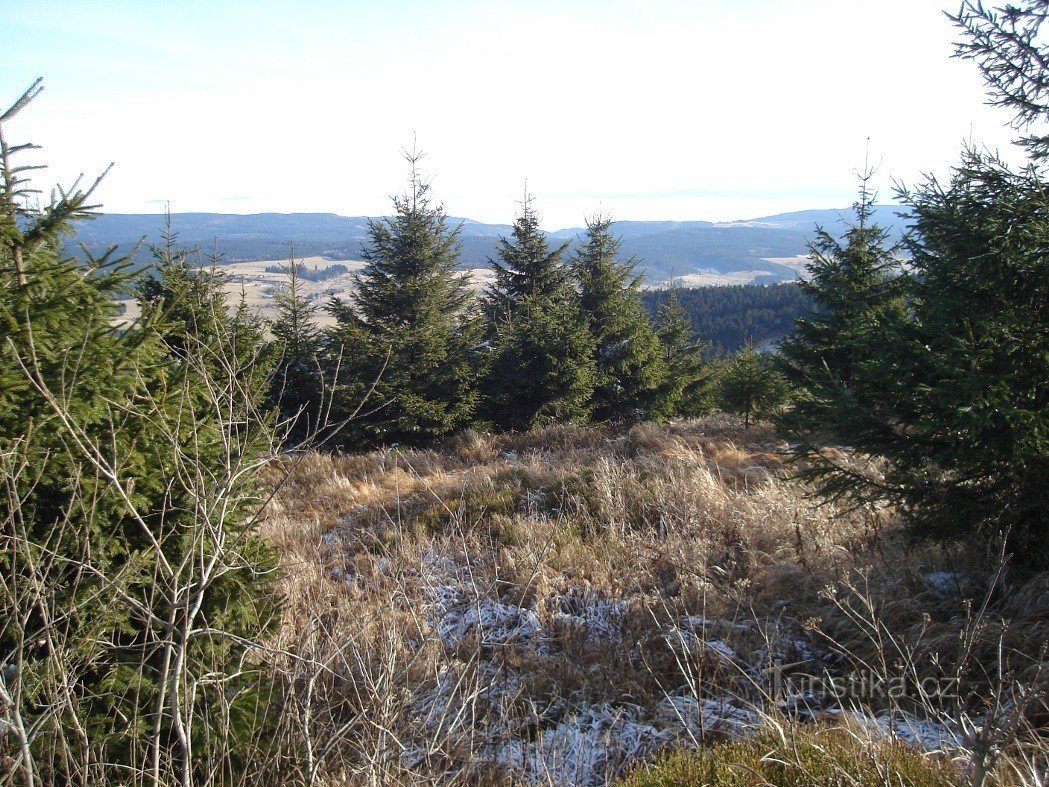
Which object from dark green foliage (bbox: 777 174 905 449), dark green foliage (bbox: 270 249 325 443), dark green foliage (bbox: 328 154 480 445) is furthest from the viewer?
dark green foliage (bbox: 270 249 325 443)

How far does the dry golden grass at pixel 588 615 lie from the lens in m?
2.65

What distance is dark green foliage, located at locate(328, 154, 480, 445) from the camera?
13438 millimetres

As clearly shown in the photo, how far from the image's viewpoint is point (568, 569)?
4828 millimetres

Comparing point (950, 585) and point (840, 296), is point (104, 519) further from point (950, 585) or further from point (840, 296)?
point (840, 296)

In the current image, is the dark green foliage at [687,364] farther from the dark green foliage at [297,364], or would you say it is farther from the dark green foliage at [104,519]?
the dark green foliage at [104,519]

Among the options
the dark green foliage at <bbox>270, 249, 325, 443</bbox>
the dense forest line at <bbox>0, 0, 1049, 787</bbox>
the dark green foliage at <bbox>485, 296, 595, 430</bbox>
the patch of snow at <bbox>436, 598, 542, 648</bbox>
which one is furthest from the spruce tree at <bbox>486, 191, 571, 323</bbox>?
the patch of snow at <bbox>436, 598, 542, 648</bbox>

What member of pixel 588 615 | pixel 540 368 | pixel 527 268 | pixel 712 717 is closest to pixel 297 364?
pixel 540 368

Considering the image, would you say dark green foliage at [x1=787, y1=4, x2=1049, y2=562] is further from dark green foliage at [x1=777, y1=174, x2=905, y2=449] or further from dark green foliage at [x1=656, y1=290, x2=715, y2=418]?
dark green foliage at [x1=656, y1=290, x2=715, y2=418]

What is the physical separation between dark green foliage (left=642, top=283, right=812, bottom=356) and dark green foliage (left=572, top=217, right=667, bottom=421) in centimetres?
6130

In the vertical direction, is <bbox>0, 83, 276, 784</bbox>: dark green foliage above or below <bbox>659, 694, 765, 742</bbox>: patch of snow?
above

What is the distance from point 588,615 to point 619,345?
1296 cm

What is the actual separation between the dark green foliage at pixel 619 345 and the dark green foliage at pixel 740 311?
61.3 m

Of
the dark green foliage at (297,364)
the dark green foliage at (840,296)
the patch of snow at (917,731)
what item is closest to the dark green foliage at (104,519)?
the patch of snow at (917,731)

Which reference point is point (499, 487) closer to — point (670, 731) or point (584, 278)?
point (670, 731)
